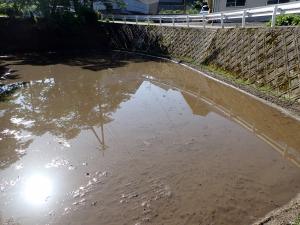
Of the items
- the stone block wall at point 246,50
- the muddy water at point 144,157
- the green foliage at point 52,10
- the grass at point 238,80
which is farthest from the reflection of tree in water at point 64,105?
the green foliage at point 52,10

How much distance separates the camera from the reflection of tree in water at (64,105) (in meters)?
9.69

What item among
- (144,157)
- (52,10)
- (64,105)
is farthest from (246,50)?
(52,10)

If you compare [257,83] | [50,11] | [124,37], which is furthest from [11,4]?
[257,83]

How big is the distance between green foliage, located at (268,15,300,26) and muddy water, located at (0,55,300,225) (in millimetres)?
3434

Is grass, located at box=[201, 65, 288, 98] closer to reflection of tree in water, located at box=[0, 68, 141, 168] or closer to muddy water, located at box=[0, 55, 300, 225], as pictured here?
muddy water, located at box=[0, 55, 300, 225]

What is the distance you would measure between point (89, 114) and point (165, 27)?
45.3 feet

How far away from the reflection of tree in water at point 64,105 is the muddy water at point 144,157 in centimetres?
4

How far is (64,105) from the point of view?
40.3 ft

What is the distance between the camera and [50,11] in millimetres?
28422

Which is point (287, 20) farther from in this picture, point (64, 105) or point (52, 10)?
point (52, 10)

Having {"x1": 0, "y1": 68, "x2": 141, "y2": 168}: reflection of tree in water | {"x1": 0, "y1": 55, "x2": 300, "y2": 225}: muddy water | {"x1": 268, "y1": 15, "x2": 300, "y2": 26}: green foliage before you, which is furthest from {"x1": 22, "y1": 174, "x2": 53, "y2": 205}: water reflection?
{"x1": 268, "y1": 15, "x2": 300, "y2": 26}: green foliage

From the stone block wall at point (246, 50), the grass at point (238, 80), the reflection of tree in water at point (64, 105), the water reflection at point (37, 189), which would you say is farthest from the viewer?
the grass at point (238, 80)

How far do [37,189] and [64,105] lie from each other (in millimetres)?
6133

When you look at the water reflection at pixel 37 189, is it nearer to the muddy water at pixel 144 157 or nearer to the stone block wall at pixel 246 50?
the muddy water at pixel 144 157
